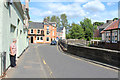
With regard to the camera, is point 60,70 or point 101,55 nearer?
point 60,70

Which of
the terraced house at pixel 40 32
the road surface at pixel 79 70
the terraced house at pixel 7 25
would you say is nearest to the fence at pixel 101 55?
the road surface at pixel 79 70

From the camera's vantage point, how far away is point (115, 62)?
8766 mm

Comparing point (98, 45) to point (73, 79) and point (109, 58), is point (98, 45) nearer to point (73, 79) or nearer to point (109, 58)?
point (109, 58)

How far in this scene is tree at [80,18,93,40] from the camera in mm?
70625

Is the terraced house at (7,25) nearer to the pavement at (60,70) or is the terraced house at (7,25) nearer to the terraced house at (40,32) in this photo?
the pavement at (60,70)

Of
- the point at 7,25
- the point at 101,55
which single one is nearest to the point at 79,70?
the point at 101,55

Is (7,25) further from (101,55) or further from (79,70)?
(101,55)

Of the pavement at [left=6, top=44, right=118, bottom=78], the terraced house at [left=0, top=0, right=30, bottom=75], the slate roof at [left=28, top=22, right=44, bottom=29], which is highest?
the slate roof at [left=28, top=22, right=44, bottom=29]

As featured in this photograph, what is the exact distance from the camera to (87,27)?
7262cm

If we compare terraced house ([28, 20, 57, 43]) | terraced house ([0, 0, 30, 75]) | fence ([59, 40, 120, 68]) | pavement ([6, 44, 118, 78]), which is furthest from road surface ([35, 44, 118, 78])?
terraced house ([28, 20, 57, 43])

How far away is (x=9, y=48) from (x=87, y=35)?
64803 millimetres

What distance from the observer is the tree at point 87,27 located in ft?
232

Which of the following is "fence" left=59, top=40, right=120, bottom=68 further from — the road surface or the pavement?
the road surface

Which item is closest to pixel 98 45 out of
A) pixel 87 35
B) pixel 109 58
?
pixel 109 58
